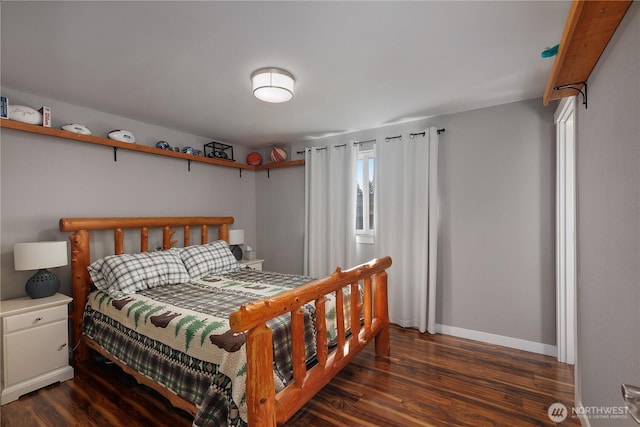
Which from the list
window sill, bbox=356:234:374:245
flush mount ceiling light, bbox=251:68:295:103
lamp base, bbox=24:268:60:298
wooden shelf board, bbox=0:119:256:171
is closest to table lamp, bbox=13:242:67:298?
lamp base, bbox=24:268:60:298

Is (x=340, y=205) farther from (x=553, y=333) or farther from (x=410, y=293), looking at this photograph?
(x=553, y=333)

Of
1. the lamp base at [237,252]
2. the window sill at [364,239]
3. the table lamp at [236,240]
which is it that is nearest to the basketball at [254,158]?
the table lamp at [236,240]

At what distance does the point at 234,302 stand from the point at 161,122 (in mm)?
2300

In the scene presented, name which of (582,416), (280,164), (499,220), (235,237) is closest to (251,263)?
(235,237)

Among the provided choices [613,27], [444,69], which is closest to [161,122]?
[444,69]

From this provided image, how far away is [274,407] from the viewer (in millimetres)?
1424

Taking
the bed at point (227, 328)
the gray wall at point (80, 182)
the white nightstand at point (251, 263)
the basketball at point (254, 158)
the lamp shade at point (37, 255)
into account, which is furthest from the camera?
the basketball at point (254, 158)

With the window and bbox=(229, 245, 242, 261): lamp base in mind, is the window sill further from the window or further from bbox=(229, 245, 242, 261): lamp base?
bbox=(229, 245, 242, 261): lamp base

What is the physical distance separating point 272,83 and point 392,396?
92.7 inches

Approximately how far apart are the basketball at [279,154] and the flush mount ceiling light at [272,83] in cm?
193

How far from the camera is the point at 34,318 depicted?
2.11 metres

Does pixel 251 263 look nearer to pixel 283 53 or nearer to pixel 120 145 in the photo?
pixel 120 145

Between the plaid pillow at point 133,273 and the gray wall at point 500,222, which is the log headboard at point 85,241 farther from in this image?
the gray wall at point 500,222

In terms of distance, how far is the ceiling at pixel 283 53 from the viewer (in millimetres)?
1493
